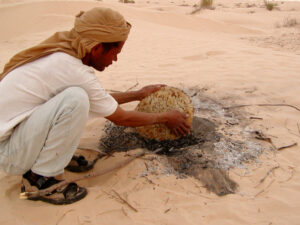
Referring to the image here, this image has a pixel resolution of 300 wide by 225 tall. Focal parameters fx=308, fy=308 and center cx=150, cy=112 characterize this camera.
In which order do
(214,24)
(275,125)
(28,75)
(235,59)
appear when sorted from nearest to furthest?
(28,75)
(275,125)
(235,59)
(214,24)

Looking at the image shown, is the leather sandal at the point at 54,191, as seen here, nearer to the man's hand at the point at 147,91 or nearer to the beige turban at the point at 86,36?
the beige turban at the point at 86,36

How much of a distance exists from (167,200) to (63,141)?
2.65ft

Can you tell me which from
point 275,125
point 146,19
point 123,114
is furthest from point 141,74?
point 146,19

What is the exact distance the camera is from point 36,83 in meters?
1.99

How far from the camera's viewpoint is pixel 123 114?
7.22 feet

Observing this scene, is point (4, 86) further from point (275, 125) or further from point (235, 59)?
point (235, 59)

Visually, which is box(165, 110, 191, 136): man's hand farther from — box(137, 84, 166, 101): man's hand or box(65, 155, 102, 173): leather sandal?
box(65, 155, 102, 173): leather sandal

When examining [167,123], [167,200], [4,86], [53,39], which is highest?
[53,39]

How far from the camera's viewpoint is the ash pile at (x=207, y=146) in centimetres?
237

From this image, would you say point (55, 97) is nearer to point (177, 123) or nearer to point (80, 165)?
point (80, 165)

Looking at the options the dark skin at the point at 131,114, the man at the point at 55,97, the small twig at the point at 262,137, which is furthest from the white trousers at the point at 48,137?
the small twig at the point at 262,137

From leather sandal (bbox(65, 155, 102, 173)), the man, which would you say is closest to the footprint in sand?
leather sandal (bbox(65, 155, 102, 173))

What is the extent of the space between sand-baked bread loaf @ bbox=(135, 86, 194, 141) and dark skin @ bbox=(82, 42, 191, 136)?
0.07 m

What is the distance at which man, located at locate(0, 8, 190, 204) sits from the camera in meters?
1.97
